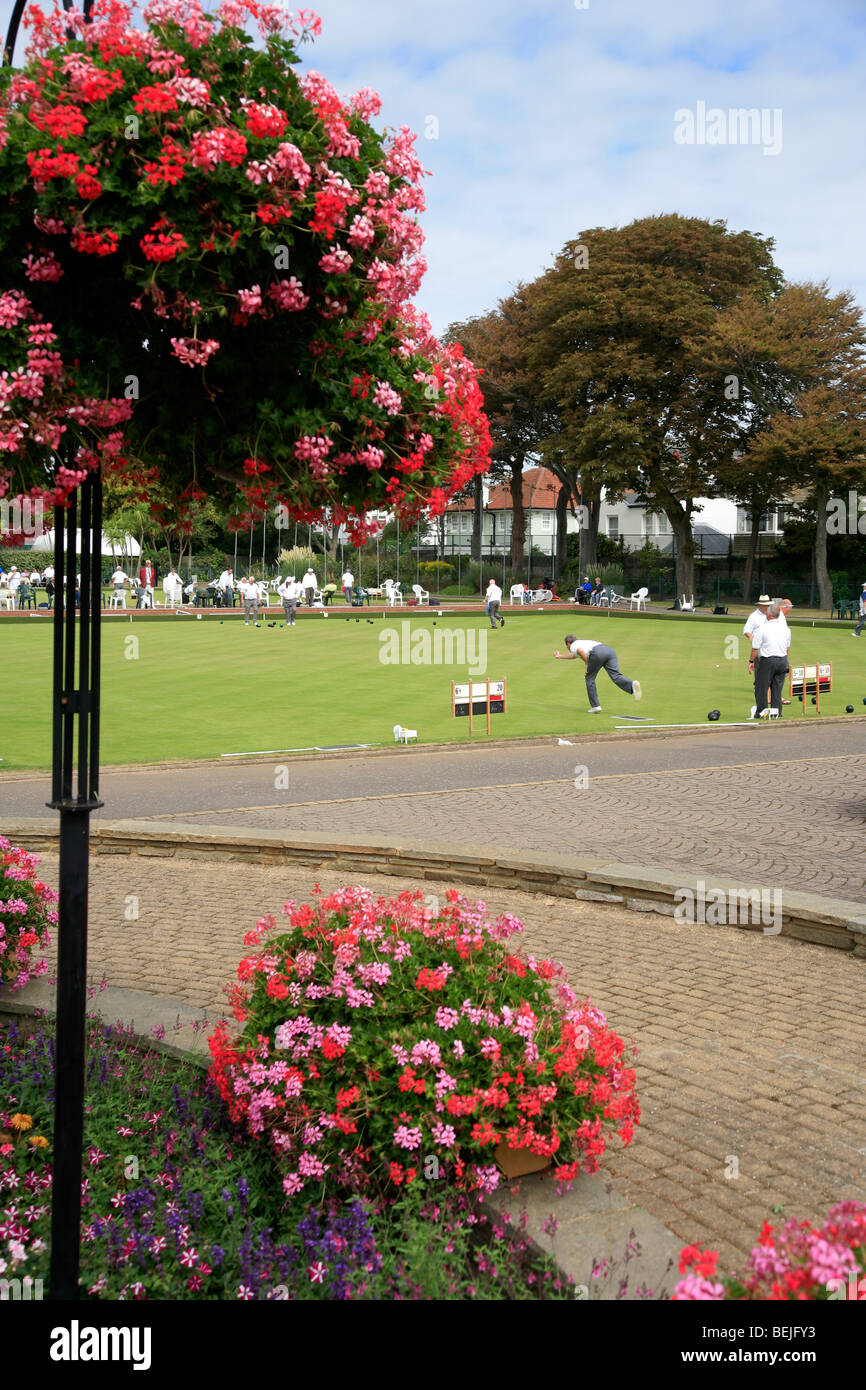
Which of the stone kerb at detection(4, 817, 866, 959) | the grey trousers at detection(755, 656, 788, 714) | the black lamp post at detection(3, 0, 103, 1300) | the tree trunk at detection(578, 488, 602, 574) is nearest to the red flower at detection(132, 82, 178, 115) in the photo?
the black lamp post at detection(3, 0, 103, 1300)

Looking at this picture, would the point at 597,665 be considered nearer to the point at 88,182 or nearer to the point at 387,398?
the point at 387,398

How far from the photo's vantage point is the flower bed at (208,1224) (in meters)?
3.18

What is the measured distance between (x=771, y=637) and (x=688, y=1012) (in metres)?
13.1

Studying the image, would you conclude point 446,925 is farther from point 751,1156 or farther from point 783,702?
point 783,702

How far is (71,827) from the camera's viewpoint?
329cm

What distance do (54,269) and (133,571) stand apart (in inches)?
2757

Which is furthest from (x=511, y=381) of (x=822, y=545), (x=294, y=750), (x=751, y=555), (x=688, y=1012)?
(x=688, y=1012)

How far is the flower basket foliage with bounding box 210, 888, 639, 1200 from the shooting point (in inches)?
140

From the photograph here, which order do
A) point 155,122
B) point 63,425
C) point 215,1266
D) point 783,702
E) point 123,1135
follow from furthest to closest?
1. point 783,702
2. point 123,1135
3. point 215,1266
4. point 63,425
5. point 155,122

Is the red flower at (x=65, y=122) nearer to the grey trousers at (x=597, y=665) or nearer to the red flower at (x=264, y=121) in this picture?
the red flower at (x=264, y=121)

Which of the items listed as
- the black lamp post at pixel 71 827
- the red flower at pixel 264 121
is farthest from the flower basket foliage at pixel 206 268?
the black lamp post at pixel 71 827
